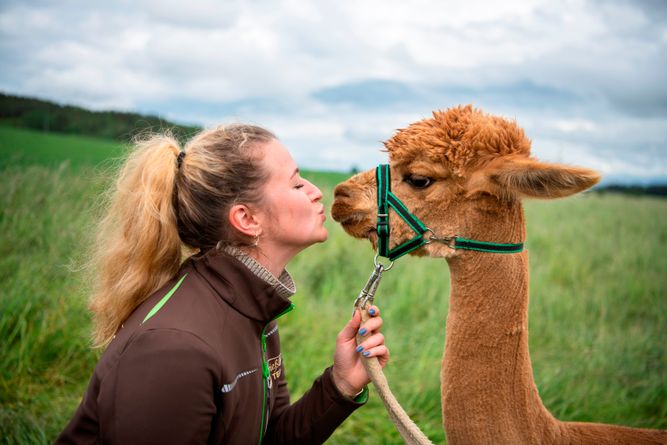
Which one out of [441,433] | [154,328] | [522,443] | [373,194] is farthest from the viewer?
[441,433]

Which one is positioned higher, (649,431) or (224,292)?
(224,292)

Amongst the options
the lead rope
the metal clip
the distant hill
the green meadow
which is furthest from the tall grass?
the lead rope

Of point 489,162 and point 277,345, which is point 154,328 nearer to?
point 277,345

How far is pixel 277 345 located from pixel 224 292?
59 centimetres

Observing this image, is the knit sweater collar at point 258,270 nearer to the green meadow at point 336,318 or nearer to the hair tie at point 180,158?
the hair tie at point 180,158

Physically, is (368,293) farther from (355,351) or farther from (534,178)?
(534,178)

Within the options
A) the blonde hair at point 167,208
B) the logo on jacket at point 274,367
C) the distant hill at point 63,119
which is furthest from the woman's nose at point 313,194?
the distant hill at point 63,119

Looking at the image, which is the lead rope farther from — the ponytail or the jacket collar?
the ponytail

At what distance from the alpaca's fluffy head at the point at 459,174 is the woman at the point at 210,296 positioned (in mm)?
439

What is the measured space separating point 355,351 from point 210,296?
2.23 feet

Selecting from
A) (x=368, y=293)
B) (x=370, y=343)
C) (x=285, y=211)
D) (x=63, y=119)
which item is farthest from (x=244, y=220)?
(x=63, y=119)

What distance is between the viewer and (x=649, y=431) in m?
2.23

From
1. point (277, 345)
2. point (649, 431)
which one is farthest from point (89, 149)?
point (649, 431)

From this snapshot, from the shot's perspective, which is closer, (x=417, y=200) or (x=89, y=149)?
(x=417, y=200)
